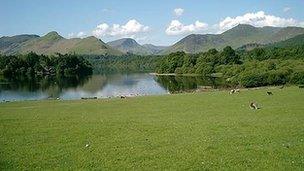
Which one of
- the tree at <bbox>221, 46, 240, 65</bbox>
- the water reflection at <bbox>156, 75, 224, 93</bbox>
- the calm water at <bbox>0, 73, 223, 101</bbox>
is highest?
the tree at <bbox>221, 46, 240, 65</bbox>

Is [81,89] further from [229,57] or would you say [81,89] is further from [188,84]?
[229,57]

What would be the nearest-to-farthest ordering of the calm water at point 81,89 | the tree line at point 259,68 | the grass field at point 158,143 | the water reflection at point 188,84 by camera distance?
1. the grass field at point 158,143
2. the calm water at point 81,89
3. the tree line at point 259,68
4. the water reflection at point 188,84

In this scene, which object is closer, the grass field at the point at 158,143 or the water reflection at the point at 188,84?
the grass field at the point at 158,143

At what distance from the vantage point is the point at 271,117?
32.8 m

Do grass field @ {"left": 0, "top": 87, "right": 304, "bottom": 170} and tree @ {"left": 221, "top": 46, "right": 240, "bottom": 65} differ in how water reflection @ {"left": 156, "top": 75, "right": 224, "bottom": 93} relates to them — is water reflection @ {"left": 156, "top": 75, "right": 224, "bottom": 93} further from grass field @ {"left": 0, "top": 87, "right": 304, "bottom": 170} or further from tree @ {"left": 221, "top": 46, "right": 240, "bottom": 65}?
grass field @ {"left": 0, "top": 87, "right": 304, "bottom": 170}

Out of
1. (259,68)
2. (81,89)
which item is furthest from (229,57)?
(81,89)

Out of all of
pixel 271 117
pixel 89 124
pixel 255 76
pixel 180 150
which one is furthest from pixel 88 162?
pixel 255 76

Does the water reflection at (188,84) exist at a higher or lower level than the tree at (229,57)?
lower

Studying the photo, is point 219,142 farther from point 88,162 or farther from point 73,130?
point 73,130

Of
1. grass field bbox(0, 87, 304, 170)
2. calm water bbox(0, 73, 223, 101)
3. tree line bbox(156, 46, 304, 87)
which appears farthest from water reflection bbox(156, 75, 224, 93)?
grass field bbox(0, 87, 304, 170)

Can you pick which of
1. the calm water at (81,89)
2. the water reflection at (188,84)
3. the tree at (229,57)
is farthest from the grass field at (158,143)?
the tree at (229,57)

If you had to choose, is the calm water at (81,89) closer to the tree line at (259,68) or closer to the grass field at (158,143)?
the tree line at (259,68)

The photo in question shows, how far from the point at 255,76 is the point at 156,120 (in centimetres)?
7015

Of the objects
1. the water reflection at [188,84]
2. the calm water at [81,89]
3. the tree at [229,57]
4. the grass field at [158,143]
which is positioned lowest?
the calm water at [81,89]
